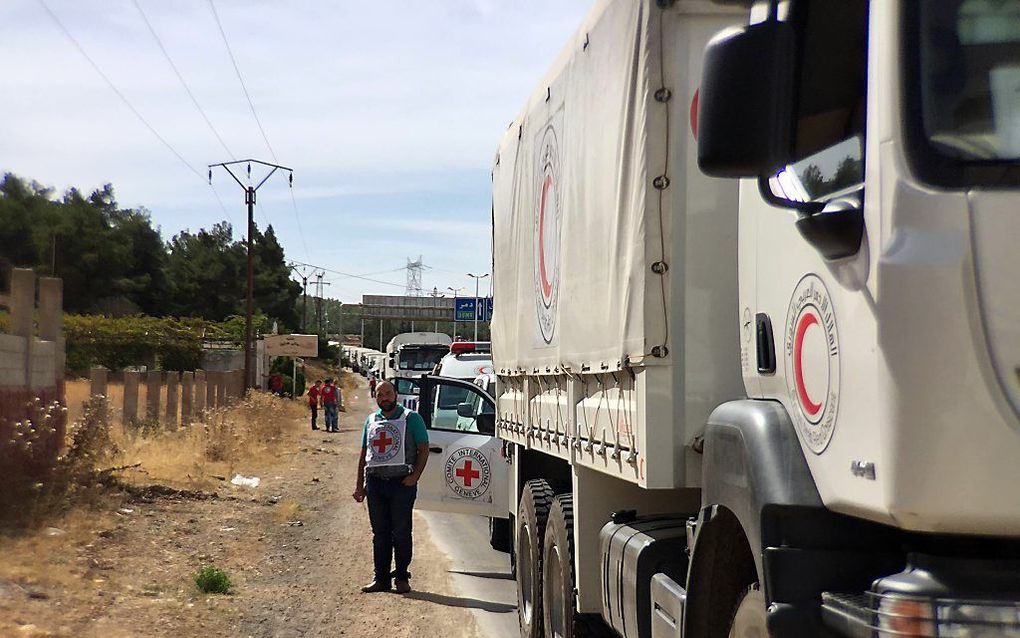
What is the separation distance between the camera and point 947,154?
9.23ft

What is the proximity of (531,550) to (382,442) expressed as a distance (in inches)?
128

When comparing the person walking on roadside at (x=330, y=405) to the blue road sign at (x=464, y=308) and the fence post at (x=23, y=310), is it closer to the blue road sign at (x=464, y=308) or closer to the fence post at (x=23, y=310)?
the blue road sign at (x=464, y=308)

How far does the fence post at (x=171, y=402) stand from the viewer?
28.9m

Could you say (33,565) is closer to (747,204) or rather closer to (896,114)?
(747,204)

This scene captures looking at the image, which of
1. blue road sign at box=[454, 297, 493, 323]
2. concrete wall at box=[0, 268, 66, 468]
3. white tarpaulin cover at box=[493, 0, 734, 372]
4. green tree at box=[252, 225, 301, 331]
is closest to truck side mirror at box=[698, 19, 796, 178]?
white tarpaulin cover at box=[493, 0, 734, 372]

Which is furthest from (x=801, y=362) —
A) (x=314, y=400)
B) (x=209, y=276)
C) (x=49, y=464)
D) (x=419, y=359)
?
(x=209, y=276)

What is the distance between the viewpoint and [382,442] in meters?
11.0

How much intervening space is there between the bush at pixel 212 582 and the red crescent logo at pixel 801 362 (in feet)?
27.0

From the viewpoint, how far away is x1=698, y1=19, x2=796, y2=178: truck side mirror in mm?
3025

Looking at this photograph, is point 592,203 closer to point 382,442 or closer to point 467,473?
point 382,442

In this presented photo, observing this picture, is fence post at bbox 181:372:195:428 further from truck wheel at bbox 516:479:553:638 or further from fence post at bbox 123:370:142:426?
truck wheel at bbox 516:479:553:638

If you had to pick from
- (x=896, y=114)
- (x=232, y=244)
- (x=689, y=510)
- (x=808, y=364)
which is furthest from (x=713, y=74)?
(x=232, y=244)

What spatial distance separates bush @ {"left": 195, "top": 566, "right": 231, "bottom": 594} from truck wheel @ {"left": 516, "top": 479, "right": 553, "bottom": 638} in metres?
3.25

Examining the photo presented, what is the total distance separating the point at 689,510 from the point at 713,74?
3.14 m
